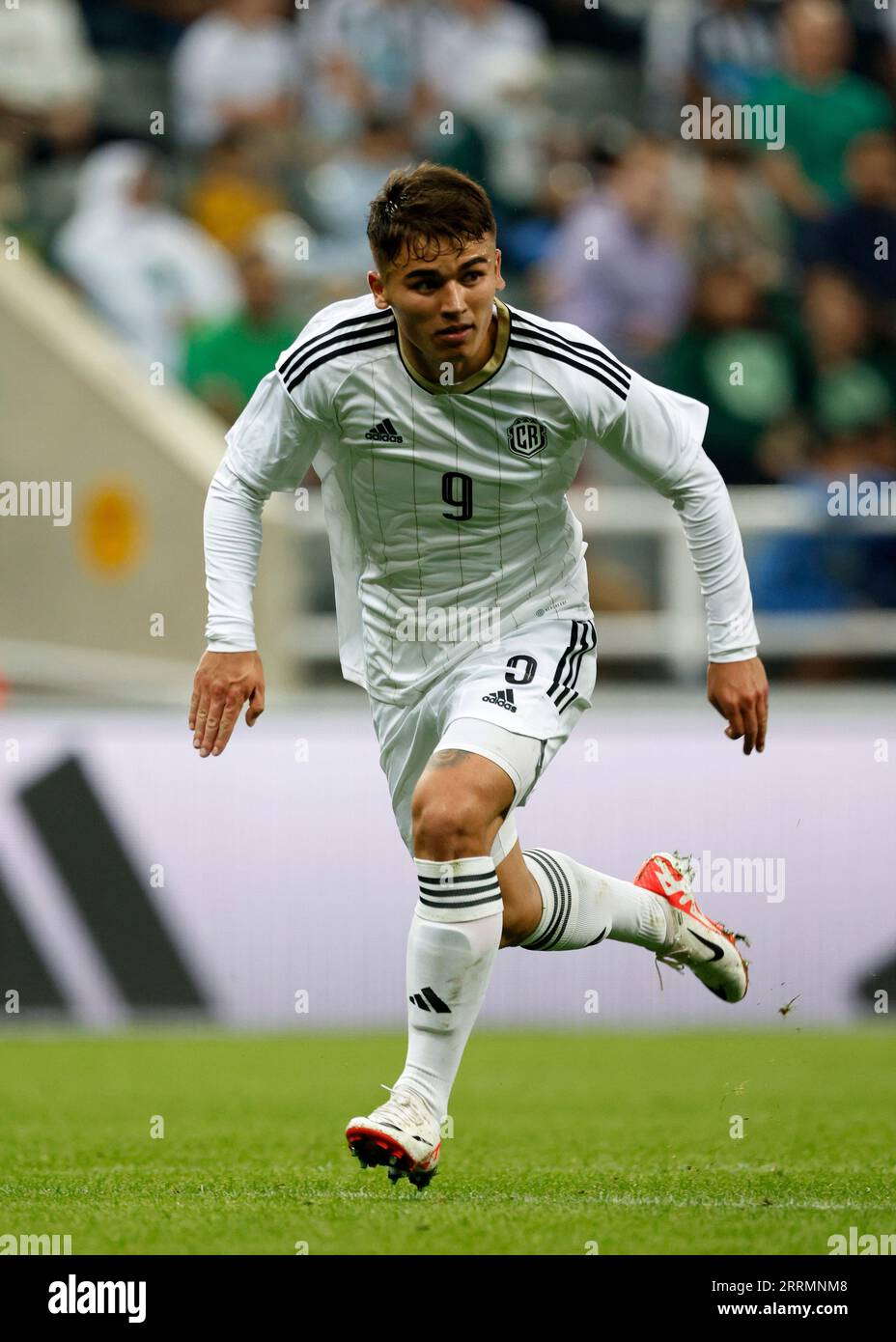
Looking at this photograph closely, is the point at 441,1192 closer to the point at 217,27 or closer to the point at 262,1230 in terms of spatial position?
the point at 262,1230

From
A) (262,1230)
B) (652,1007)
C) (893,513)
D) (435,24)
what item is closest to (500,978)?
(652,1007)

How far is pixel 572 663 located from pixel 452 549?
409 millimetres

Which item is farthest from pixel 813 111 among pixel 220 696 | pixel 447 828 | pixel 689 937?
pixel 447 828

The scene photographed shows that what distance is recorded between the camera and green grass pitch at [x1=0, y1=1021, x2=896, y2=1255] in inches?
174

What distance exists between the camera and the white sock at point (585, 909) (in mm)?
5590

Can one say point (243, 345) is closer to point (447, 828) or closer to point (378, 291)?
point (378, 291)

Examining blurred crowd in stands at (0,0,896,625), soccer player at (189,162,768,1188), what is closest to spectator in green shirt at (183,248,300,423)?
blurred crowd in stands at (0,0,896,625)

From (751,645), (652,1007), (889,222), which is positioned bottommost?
(652,1007)

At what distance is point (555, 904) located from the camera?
18.3ft

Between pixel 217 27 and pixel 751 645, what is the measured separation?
8528 millimetres

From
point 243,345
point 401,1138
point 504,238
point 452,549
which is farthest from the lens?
point 504,238

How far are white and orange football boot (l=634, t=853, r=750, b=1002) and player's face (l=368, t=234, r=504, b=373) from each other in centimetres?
178
